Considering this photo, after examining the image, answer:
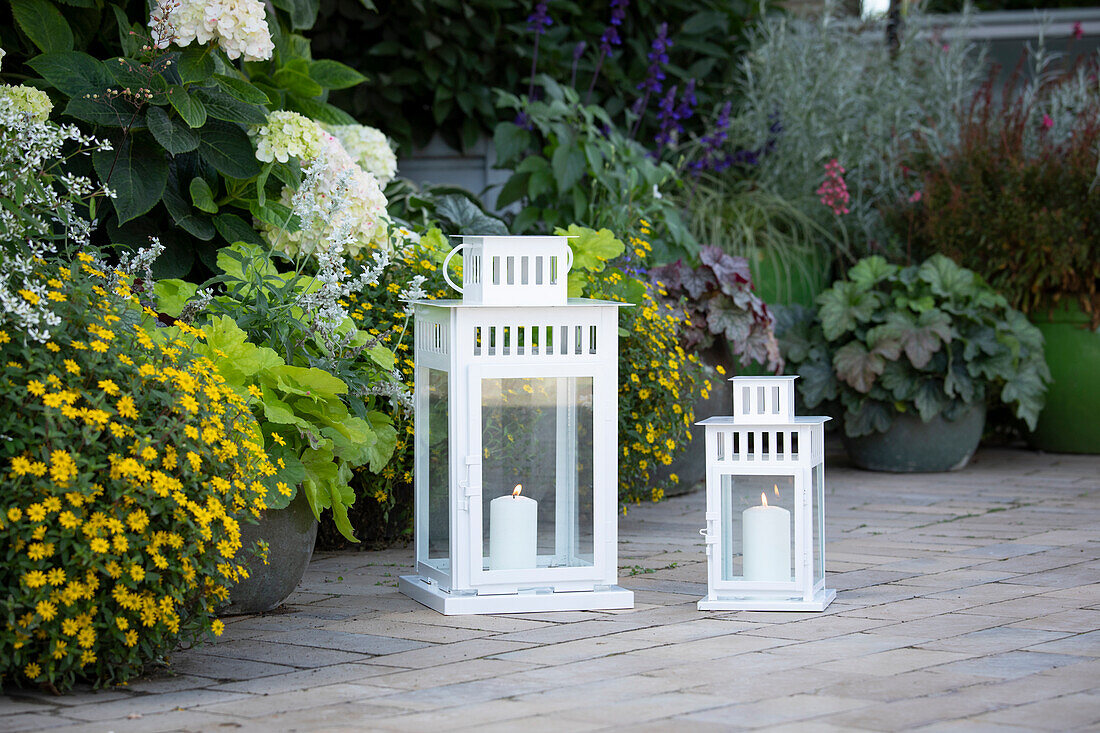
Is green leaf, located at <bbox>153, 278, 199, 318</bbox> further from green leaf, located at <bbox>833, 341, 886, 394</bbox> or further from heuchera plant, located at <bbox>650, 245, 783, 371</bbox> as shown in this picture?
green leaf, located at <bbox>833, 341, 886, 394</bbox>

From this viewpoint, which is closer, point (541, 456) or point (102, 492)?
point (102, 492)

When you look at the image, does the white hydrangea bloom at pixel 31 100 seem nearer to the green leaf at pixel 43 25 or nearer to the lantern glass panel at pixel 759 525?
the green leaf at pixel 43 25

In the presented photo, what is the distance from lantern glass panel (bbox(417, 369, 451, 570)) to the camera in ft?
10.1

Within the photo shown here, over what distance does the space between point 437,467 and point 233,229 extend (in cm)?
101

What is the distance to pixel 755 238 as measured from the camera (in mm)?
6094

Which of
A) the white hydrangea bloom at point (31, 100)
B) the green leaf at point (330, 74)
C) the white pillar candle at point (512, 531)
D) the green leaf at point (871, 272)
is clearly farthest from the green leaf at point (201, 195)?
the green leaf at point (871, 272)

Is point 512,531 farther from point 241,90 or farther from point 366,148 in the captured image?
point 366,148

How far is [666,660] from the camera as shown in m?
2.57

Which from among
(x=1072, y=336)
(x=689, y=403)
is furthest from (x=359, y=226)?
(x=1072, y=336)

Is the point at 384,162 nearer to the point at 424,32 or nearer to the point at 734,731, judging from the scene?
the point at 424,32

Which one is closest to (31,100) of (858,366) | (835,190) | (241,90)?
(241,90)

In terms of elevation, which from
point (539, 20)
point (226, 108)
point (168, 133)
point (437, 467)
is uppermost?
point (539, 20)

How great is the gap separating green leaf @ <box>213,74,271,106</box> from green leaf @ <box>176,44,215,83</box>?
4.7 inches

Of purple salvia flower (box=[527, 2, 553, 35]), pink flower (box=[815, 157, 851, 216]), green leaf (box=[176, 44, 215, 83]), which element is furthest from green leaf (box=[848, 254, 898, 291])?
green leaf (box=[176, 44, 215, 83])
